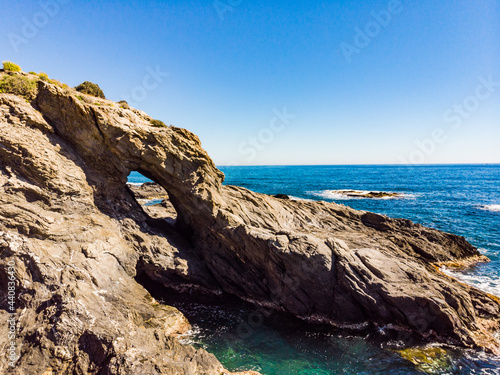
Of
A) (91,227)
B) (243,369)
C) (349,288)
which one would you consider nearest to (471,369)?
(349,288)

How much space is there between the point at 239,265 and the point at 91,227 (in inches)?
439

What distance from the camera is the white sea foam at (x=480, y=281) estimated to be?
2058 cm

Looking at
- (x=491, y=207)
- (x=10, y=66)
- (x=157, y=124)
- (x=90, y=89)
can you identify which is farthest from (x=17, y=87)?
(x=491, y=207)

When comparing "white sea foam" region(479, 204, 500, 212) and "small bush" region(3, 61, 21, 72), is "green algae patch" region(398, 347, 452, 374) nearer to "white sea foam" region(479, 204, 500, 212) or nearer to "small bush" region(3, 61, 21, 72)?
"small bush" region(3, 61, 21, 72)

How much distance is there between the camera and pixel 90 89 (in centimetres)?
2567

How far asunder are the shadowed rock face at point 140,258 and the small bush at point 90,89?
9039mm

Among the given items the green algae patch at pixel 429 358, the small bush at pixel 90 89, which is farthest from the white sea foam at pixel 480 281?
the small bush at pixel 90 89

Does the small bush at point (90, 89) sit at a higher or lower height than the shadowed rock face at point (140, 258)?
higher

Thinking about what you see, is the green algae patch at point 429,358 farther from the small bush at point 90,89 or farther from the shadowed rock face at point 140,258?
the small bush at point 90,89

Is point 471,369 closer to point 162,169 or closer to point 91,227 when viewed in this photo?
point 162,169

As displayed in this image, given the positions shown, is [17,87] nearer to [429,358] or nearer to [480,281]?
[429,358]

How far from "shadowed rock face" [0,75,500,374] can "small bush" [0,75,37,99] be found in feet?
3.00

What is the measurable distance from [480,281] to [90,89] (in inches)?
1657

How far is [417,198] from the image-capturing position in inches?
2532
